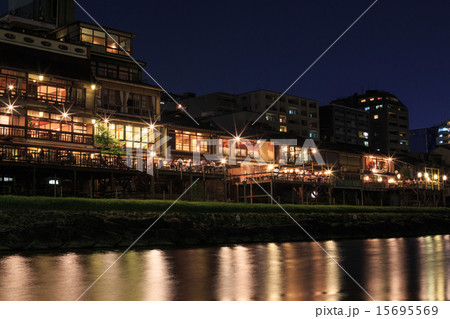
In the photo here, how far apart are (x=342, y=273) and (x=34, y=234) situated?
18.1m

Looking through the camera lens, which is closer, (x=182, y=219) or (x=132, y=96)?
(x=182, y=219)

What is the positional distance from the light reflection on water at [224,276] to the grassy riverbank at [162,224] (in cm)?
413

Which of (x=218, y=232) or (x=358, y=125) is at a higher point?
(x=358, y=125)

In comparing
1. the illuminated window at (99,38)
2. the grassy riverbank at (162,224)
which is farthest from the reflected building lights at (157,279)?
the illuminated window at (99,38)

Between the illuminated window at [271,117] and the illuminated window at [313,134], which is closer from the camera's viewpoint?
the illuminated window at [271,117]

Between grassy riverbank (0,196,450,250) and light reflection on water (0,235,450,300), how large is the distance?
413 cm

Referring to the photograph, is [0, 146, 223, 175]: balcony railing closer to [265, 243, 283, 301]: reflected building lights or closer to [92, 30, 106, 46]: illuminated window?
[92, 30, 106, 46]: illuminated window

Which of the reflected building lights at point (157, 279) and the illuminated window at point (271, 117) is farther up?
the illuminated window at point (271, 117)

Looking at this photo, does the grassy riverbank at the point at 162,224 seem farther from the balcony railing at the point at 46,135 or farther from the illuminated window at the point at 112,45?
the illuminated window at the point at 112,45

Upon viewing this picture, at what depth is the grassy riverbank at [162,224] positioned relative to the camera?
1246 inches

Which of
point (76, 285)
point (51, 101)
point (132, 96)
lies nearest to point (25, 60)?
point (51, 101)

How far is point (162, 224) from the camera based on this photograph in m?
36.9

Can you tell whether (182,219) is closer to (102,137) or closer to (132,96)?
(102,137)

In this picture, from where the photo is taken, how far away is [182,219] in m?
38.4
